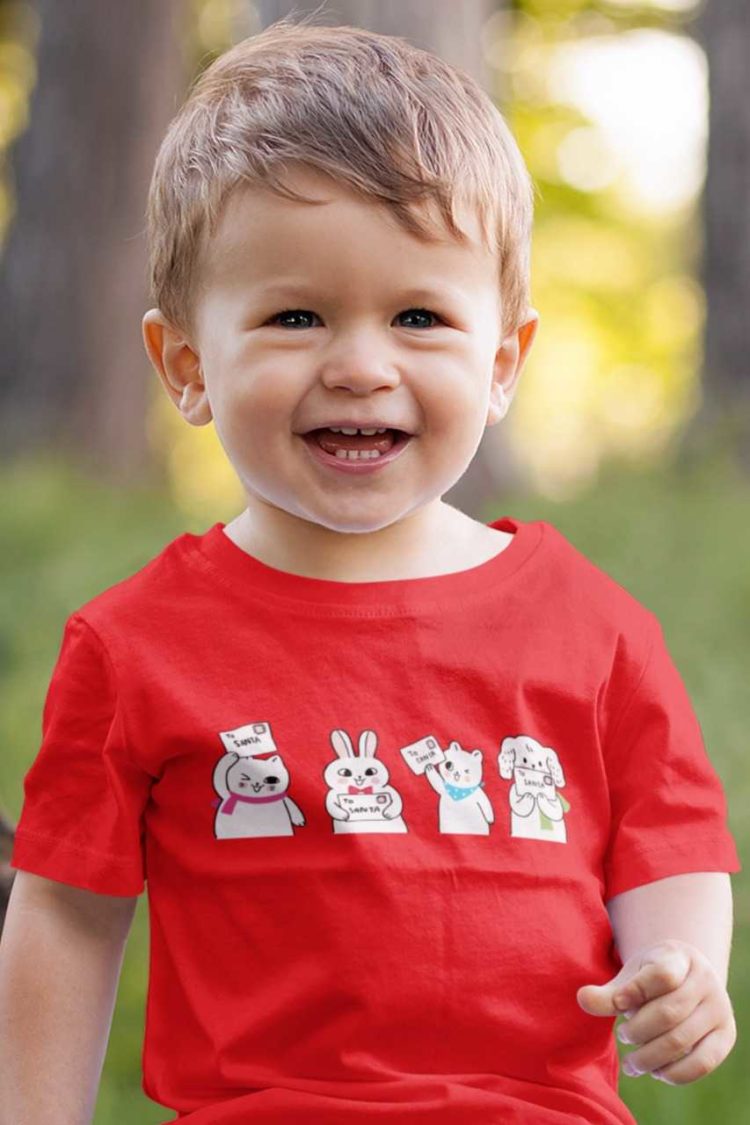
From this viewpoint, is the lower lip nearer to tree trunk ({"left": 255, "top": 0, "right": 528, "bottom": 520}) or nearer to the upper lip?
the upper lip

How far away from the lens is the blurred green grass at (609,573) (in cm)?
295

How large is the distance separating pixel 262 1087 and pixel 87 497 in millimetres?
5226

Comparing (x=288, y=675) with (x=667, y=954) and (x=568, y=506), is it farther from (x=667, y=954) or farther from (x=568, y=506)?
(x=568, y=506)

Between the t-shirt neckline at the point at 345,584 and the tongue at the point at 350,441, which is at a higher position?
the tongue at the point at 350,441

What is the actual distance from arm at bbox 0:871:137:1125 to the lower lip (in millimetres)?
532

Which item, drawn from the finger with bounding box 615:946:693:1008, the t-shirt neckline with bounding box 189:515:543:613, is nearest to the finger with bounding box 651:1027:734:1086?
the finger with bounding box 615:946:693:1008

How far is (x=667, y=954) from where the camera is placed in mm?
1632

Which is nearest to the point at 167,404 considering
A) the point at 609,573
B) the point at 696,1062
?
the point at 609,573

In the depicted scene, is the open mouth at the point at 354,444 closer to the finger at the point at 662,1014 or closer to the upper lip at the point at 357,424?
the upper lip at the point at 357,424

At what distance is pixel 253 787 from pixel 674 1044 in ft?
1.62

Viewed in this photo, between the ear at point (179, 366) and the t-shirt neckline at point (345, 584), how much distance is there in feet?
0.45

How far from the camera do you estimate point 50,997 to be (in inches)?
71.1

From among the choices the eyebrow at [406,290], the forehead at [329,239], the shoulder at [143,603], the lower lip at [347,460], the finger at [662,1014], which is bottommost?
the finger at [662,1014]

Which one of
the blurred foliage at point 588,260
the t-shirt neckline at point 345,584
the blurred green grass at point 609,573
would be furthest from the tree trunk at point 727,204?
the blurred foliage at point 588,260
